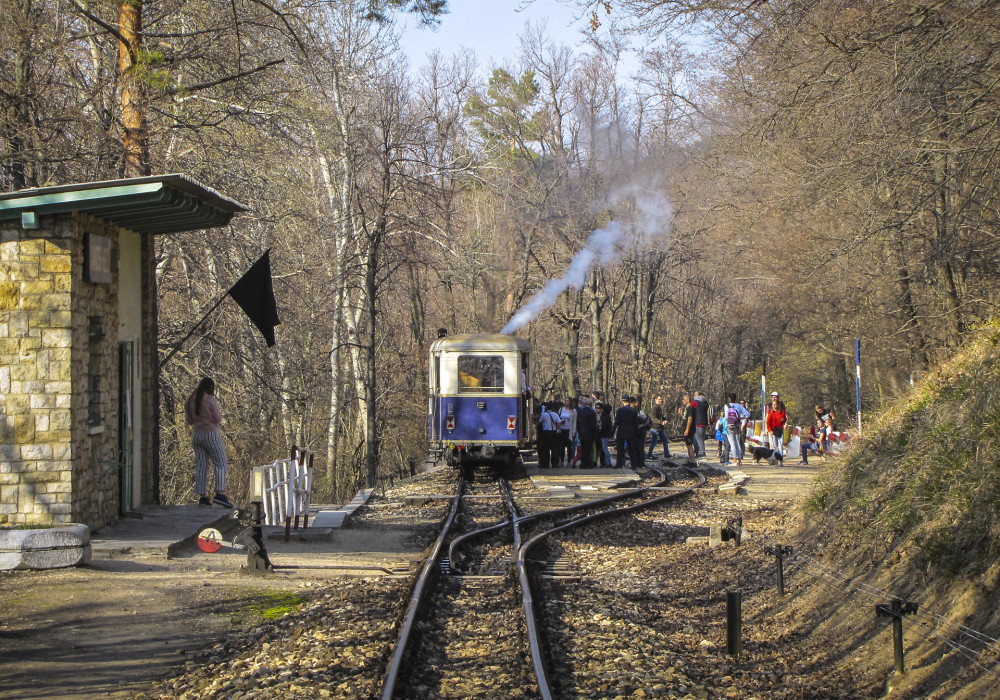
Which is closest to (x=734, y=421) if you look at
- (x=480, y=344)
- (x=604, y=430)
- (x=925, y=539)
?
(x=604, y=430)

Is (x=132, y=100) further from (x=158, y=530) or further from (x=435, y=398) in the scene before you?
(x=435, y=398)

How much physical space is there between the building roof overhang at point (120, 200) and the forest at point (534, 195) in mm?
2751

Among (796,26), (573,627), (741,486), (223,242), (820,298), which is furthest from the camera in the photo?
(820,298)

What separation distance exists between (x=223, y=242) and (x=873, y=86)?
39.5ft

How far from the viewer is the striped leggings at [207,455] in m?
12.6

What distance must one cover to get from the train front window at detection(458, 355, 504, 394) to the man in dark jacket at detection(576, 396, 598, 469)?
186 cm

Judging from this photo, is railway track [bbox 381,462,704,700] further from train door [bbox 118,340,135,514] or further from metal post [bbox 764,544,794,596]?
train door [bbox 118,340,135,514]

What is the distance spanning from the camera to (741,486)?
679 inches

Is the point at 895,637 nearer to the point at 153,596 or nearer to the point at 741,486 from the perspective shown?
the point at 153,596

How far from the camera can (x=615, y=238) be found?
35969mm

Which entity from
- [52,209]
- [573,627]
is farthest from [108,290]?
[573,627]

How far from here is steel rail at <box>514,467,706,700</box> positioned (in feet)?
20.8

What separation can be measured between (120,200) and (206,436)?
4.00 m

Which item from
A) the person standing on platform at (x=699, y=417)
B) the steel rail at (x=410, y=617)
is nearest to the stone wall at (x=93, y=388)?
the steel rail at (x=410, y=617)
